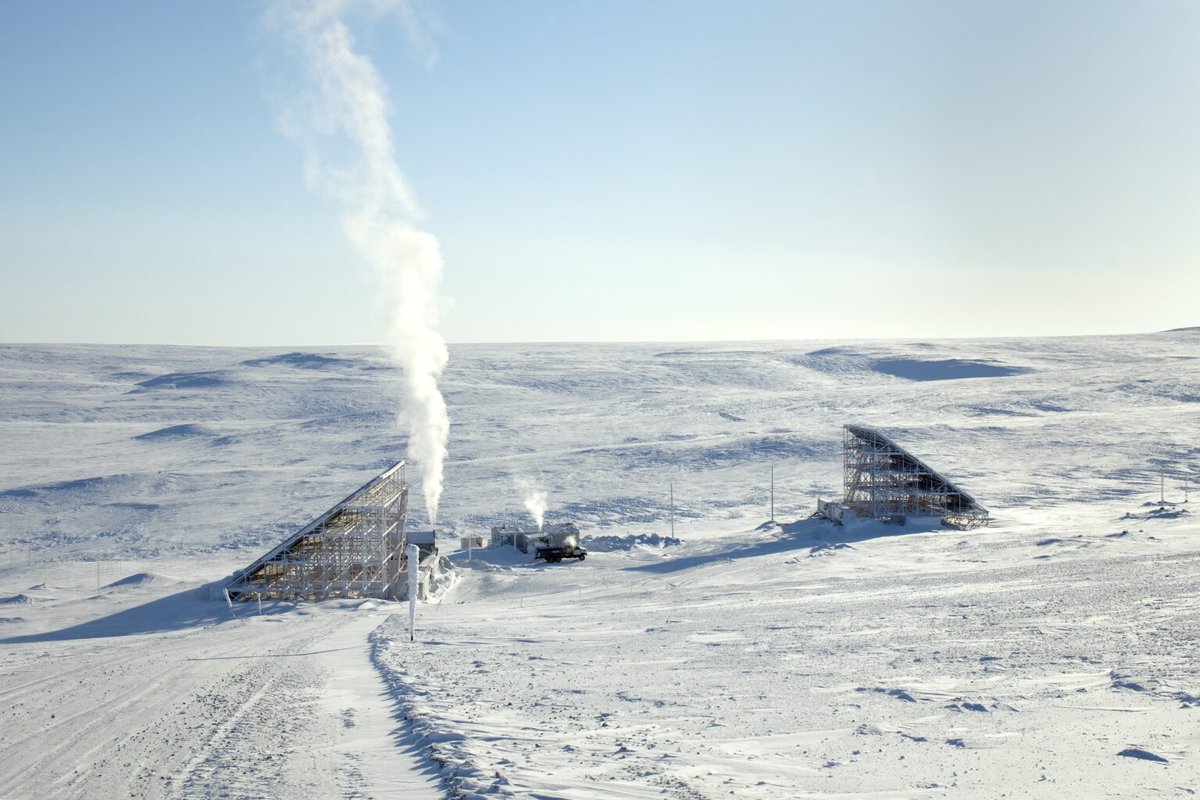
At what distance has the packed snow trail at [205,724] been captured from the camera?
12695mm

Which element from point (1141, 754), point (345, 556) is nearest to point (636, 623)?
point (345, 556)

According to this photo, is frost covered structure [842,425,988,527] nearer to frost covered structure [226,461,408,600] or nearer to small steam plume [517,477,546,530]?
small steam plume [517,477,546,530]

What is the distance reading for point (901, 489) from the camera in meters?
58.9

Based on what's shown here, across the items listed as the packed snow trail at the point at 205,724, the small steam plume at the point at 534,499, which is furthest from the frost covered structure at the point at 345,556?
the small steam plume at the point at 534,499

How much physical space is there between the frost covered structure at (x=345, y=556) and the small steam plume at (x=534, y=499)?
1314 cm

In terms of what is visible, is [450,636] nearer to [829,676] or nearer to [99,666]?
[99,666]

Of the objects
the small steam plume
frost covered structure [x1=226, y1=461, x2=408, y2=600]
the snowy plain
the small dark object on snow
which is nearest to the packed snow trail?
the snowy plain

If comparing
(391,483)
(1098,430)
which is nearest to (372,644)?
(391,483)

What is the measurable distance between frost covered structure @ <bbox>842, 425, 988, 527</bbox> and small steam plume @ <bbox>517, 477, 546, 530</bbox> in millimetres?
20098

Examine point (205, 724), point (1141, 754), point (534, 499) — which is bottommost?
point (534, 499)

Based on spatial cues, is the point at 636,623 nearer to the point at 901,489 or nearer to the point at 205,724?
the point at 205,724

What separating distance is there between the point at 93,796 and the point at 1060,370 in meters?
145

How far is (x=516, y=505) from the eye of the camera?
219ft

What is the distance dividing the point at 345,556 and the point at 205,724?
2549cm
